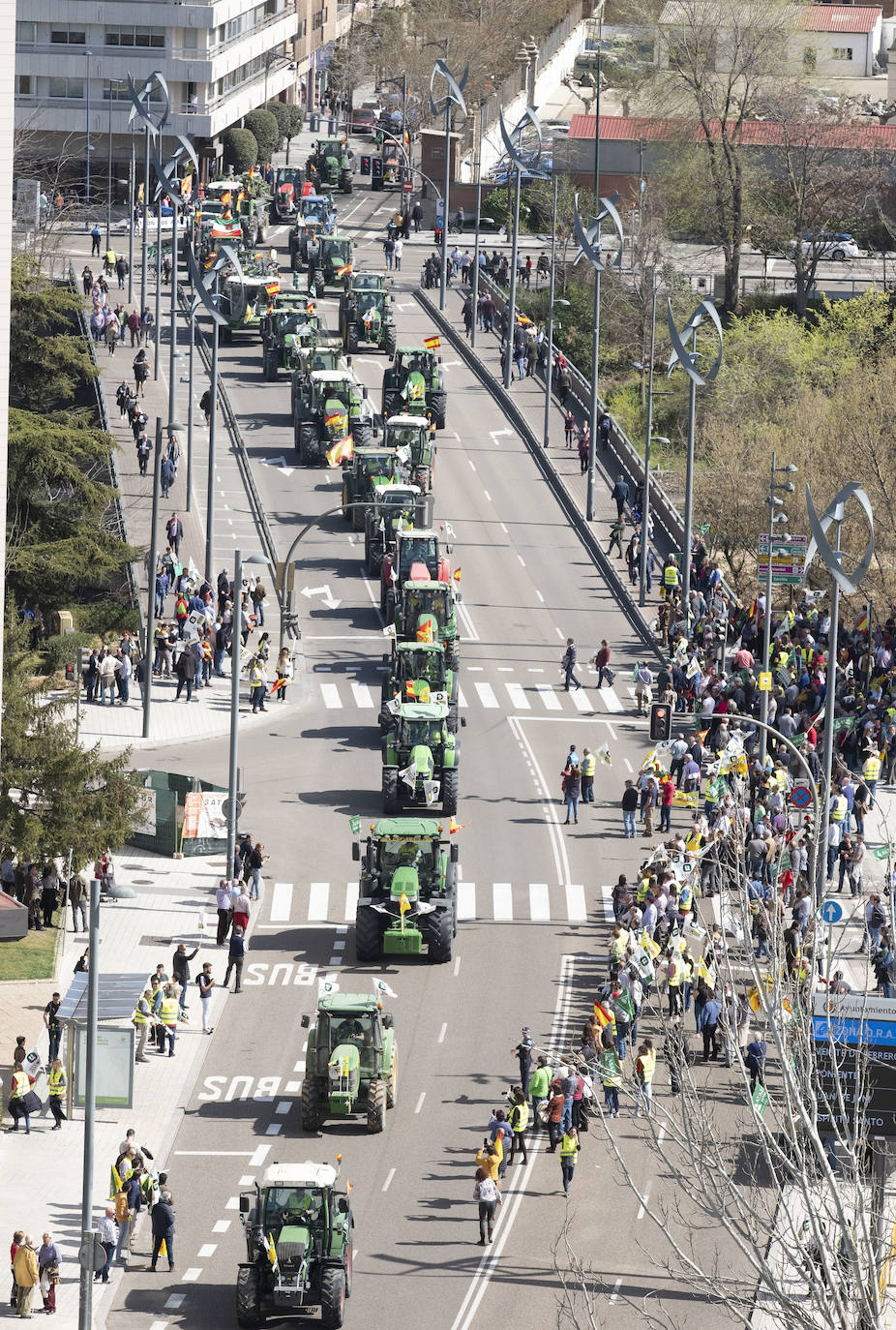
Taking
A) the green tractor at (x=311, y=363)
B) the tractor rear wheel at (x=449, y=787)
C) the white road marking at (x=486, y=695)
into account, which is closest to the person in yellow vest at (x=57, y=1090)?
the tractor rear wheel at (x=449, y=787)

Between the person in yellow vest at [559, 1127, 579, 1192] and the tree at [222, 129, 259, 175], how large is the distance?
97.5 meters

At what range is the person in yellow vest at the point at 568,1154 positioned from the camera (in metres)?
36.5

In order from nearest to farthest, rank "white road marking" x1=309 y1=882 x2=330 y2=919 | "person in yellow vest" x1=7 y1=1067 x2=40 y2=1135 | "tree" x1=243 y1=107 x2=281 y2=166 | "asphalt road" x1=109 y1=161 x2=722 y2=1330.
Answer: "asphalt road" x1=109 y1=161 x2=722 y2=1330 < "person in yellow vest" x1=7 y1=1067 x2=40 y2=1135 < "white road marking" x1=309 y1=882 x2=330 y2=919 < "tree" x1=243 y1=107 x2=281 y2=166

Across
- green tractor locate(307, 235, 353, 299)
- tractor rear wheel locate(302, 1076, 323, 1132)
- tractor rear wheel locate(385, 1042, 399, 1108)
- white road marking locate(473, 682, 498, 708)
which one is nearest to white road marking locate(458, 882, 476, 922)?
tractor rear wheel locate(385, 1042, 399, 1108)

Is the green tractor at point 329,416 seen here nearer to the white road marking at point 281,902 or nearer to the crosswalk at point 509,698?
the crosswalk at point 509,698

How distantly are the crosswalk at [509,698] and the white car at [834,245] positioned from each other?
51381 millimetres

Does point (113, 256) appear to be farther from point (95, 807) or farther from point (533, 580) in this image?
point (95, 807)

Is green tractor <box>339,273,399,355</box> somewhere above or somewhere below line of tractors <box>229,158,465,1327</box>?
above

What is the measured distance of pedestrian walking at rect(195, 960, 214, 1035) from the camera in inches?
1676

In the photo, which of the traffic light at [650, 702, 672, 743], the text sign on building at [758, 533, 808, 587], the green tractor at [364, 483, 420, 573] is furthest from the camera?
the green tractor at [364, 483, 420, 573]

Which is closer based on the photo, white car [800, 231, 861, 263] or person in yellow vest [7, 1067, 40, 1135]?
person in yellow vest [7, 1067, 40, 1135]

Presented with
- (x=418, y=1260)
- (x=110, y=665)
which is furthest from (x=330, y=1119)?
(x=110, y=665)

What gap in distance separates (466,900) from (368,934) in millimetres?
4568

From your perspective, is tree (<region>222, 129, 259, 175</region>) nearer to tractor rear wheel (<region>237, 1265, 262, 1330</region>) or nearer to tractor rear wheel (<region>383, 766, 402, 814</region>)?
tractor rear wheel (<region>383, 766, 402, 814</region>)
